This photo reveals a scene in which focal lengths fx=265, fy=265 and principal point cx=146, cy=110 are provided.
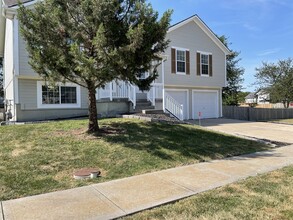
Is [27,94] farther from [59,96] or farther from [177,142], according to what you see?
[177,142]

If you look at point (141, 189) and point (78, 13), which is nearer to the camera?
point (141, 189)

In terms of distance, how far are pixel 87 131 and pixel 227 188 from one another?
522 cm

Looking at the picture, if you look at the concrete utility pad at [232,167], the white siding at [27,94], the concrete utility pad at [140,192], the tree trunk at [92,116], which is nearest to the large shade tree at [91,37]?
the tree trunk at [92,116]

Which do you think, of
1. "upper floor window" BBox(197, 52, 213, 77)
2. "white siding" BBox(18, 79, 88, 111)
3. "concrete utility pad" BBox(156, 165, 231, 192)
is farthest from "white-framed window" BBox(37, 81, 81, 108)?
"upper floor window" BBox(197, 52, 213, 77)

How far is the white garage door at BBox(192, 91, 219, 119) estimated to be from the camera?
20.4 meters

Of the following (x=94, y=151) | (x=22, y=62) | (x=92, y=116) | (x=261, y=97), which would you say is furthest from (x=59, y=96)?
(x=261, y=97)

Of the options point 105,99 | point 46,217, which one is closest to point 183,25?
point 105,99

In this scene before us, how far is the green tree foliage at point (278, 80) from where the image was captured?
31.6 meters

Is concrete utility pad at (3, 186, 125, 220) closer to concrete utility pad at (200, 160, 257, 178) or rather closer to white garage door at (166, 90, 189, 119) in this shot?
concrete utility pad at (200, 160, 257, 178)

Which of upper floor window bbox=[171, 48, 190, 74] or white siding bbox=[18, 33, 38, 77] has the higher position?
upper floor window bbox=[171, 48, 190, 74]

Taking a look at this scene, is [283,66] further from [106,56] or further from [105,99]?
[106,56]

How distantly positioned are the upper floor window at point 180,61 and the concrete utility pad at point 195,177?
12924mm

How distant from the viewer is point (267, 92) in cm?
3469

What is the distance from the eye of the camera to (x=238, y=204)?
4398 mm
